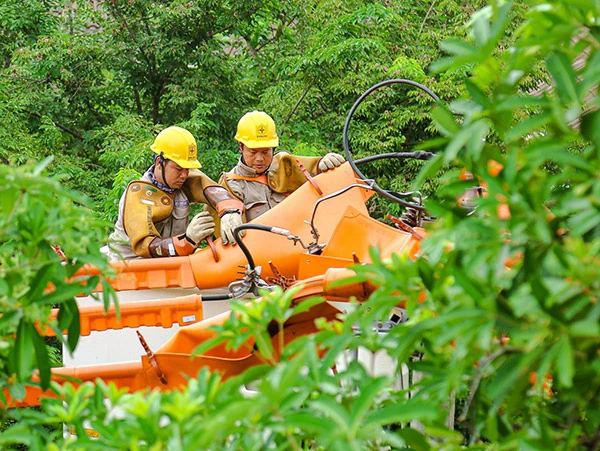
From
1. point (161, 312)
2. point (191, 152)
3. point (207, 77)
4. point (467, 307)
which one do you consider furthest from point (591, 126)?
point (207, 77)

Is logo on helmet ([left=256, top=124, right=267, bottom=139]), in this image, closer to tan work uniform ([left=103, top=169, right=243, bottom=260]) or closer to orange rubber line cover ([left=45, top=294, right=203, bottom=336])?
tan work uniform ([left=103, top=169, right=243, bottom=260])

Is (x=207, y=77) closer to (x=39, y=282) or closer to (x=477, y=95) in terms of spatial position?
(x=39, y=282)

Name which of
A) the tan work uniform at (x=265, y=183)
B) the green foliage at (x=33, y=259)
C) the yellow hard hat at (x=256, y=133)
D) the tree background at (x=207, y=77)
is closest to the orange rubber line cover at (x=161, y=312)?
the tan work uniform at (x=265, y=183)

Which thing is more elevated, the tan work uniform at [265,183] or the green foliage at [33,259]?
the green foliage at [33,259]

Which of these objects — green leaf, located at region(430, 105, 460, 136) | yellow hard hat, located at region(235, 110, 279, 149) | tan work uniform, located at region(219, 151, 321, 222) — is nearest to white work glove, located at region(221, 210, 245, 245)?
tan work uniform, located at region(219, 151, 321, 222)

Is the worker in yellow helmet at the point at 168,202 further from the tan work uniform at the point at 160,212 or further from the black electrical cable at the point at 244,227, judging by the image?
the black electrical cable at the point at 244,227

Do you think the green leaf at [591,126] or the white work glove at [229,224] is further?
the white work glove at [229,224]

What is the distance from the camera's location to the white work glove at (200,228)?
6688 millimetres

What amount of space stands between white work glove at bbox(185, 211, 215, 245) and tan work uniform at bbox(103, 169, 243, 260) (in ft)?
0.30

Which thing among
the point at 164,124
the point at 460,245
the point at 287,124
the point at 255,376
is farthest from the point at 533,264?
the point at 164,124

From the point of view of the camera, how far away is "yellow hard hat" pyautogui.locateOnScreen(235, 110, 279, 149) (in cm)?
775

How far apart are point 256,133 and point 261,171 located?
0.87 feet

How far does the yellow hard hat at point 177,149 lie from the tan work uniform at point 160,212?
0.53 feet

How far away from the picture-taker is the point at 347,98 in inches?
468
